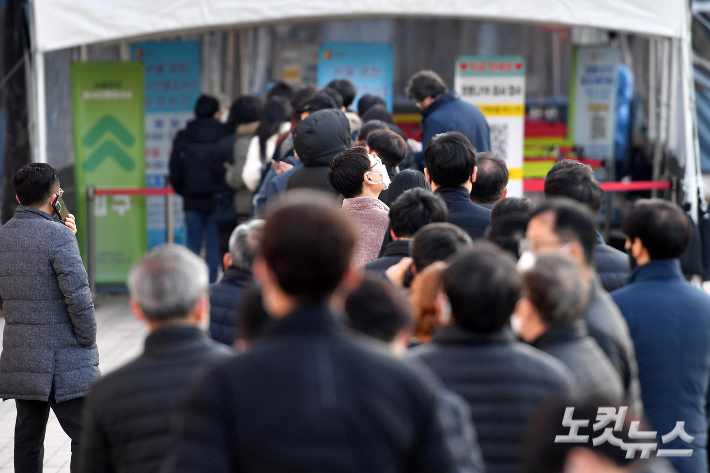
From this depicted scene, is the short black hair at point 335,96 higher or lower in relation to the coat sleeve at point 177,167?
higher

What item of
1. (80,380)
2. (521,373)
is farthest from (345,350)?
(80,380)

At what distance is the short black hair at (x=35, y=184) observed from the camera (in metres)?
4.56

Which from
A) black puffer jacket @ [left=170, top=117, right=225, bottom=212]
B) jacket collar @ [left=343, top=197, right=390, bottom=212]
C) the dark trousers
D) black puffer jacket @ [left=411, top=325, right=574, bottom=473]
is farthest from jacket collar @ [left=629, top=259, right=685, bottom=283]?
black puffer jacket @ [left=170, top=117, right=225, bottom=212]

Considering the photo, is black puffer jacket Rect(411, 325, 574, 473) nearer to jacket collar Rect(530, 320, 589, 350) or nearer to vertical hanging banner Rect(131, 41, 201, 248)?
jacket collar Rect(530, 320, 589, 350)

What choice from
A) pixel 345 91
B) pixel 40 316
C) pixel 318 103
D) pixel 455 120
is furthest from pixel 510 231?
pixel 345 91

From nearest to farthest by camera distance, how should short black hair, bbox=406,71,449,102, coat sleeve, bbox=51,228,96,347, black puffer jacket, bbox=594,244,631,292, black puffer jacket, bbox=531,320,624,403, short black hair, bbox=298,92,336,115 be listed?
black puffer jacket, bbox=531,320,624,403 → black puffer jacket, bbox=594,244,631,292 → coat sleeve, bbox=51,228,96,347 → short black hair, bbox=298,92,336,115 → short black hair, bbox=406,71,449,102

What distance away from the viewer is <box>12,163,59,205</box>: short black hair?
4.56m

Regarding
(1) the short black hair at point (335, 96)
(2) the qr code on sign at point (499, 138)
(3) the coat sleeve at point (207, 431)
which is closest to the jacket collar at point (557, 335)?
(3) the coat sleeve at point (207, 431)

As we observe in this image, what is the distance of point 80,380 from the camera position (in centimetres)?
455

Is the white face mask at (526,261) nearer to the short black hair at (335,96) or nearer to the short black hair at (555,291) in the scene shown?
the short black hair at (555,291)

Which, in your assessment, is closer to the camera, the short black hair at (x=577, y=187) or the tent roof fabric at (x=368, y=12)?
the short black hair at (x=577, y=187)

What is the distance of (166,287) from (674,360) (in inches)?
71.1

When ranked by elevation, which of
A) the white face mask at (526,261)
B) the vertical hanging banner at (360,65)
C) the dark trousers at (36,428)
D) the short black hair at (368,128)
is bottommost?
the dark trousers at (36,428)

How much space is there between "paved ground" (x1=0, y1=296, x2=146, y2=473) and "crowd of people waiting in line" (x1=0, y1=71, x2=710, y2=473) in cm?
87
